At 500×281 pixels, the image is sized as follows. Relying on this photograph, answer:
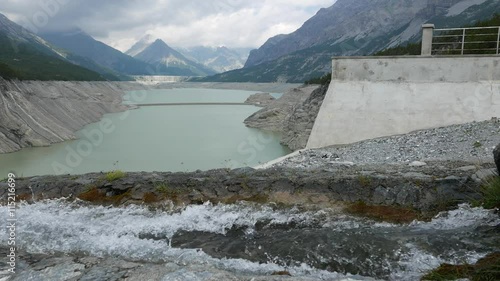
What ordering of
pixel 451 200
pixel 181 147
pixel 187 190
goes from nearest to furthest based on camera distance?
pixel 451 200
pixel 187 190
pixel 181 147

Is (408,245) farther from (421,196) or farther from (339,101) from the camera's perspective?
(339,101)

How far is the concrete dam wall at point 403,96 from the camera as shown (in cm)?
1373

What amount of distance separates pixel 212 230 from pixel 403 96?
11.2 m

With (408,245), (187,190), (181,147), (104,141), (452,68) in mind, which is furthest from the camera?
(104,141)

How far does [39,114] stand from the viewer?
3684cm

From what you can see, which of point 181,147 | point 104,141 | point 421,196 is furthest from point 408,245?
point 104,141

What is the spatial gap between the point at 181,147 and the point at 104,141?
Result: 28.9ft

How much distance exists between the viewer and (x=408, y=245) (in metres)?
5.38

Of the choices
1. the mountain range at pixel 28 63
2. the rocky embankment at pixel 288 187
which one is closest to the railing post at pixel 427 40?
the rocky embankment at pixel 288 187

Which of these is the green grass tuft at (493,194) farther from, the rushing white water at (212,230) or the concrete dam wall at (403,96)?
the concrete dam wall at (403,96)

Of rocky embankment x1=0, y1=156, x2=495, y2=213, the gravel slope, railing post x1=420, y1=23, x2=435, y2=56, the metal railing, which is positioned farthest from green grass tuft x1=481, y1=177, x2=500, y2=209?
railing post x1=420, y1=23, x2=435, y2=56

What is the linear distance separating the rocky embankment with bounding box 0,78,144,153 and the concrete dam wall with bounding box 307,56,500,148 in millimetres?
27788

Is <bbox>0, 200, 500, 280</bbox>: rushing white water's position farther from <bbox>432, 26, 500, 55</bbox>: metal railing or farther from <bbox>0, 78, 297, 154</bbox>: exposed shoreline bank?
<bbox>0, 78, 297, 154</bbox>: exposed shoreline bank

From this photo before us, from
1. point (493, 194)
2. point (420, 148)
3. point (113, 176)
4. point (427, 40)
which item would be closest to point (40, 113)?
point (113, 176)
